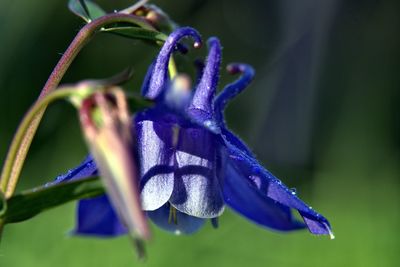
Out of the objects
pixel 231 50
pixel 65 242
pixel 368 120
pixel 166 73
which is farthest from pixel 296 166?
pixel 166 73

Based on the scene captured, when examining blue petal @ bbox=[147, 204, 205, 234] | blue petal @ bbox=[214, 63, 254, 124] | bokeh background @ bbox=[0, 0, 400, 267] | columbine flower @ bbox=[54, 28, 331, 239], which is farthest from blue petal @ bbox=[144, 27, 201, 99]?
bokeh background @ bbox=[0, 0, 400, 267]

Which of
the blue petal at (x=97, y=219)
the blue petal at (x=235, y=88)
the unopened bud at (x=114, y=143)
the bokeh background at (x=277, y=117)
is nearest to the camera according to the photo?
the unopened bud at (x=114, y=143)

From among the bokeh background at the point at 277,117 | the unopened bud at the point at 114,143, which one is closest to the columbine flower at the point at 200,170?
the unopened bud at the point at 114,143

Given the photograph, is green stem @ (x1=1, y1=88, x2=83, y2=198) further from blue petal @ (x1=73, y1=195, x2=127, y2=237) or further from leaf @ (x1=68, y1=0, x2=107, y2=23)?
leaf @ (x1=68, y1=0, x2=107, y2=23)

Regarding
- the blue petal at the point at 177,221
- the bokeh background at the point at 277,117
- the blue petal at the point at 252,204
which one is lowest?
the bokeh background at the point at 277,117

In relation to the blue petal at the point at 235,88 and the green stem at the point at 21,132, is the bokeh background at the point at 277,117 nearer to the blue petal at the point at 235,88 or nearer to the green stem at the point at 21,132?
the blue petal at the point at 235,88

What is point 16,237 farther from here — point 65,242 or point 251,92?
point 251,92
